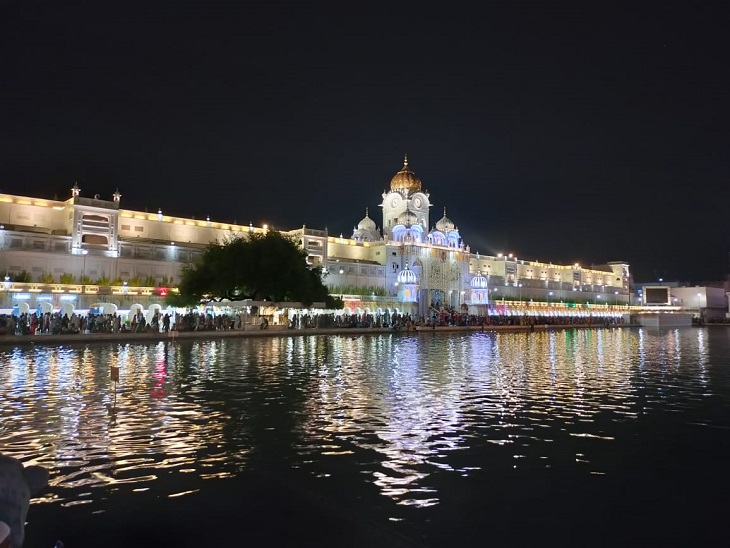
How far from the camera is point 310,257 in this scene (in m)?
61.5

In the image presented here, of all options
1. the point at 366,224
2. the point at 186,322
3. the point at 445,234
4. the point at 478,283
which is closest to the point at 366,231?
the point at 366,224

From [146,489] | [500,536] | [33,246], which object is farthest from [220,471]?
[33,246]

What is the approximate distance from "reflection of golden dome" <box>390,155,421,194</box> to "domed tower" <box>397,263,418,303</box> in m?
13.4

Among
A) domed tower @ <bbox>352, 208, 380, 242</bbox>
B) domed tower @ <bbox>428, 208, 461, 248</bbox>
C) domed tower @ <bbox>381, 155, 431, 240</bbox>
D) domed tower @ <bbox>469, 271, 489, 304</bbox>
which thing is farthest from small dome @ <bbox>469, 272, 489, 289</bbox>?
domed tower @ <bbox>352, 208, 380, 242</bbox>

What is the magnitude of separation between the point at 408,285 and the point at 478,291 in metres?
14.5

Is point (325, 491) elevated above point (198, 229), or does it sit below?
below

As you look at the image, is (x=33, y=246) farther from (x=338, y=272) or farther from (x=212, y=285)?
(x=338, y=272)

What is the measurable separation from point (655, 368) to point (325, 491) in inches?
570

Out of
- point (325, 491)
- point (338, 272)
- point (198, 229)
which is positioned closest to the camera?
point (325, 491)

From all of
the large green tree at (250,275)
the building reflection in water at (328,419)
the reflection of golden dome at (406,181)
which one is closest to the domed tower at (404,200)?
the reflection of golden dome at (406,181)

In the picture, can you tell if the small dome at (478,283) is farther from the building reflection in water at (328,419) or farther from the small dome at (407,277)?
the building reflection in water at (328,419)

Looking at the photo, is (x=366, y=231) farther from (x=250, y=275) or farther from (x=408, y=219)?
Answer: (x=250, y=275)

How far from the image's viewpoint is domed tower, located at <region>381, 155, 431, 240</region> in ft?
251

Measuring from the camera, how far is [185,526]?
4.91m
